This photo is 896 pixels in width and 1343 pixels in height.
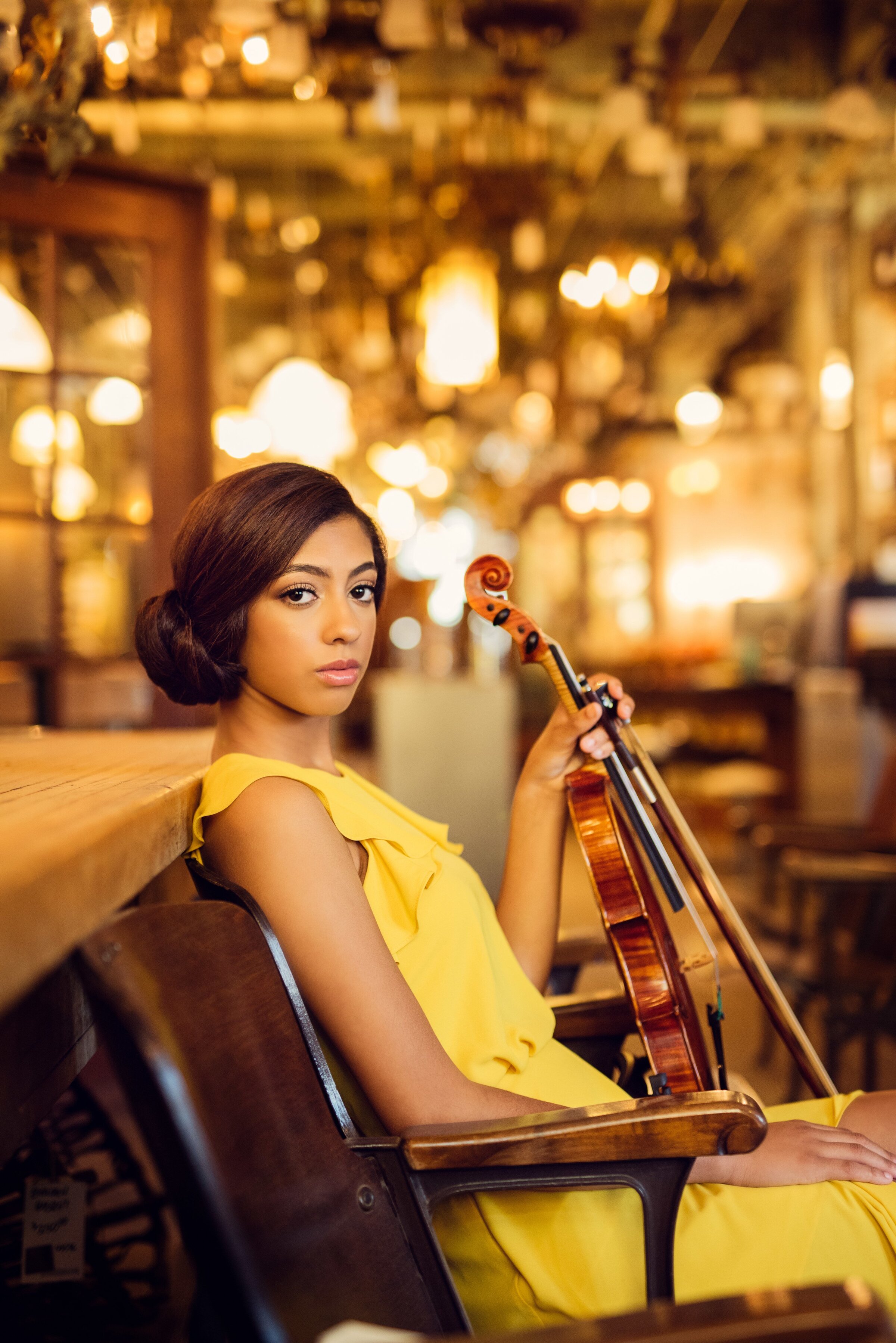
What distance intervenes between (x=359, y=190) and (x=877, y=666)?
601cm

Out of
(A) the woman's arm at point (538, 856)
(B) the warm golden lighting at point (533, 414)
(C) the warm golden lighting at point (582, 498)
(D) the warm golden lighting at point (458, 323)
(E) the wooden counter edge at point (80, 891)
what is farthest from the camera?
(C) the warm golden lighting at point (582, 498)

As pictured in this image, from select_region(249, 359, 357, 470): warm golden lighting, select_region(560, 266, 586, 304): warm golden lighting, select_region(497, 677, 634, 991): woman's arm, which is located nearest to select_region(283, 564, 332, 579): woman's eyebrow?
select_region(497, 677, 634, 991): woman's arm

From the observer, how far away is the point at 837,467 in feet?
28.7

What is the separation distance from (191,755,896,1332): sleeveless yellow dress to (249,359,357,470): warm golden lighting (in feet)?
11.0

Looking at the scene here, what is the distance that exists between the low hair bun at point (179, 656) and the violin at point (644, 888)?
41 centimetres

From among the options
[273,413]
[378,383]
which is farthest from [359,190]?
[273,413]

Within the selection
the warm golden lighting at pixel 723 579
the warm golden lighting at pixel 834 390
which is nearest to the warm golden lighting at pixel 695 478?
the warm golden lighting at pixel 723 579

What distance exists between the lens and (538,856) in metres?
1.53

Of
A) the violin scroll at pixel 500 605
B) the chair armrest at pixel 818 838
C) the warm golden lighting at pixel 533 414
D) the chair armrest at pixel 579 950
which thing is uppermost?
the warm golden lighting at pixel 533 414

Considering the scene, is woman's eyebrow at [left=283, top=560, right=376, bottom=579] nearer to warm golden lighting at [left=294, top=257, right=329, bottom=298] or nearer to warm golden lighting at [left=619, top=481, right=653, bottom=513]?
warm golden lighting at [left=294, top=257, right=329, bottom=298]

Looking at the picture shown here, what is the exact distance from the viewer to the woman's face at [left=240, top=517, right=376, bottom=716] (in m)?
1.19

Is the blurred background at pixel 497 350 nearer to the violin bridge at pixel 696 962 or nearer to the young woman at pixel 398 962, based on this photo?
the young woman at pixel 398 962

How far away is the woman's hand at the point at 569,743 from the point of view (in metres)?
1.42

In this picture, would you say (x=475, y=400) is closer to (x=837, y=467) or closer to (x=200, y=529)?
(x=837, y=467)
